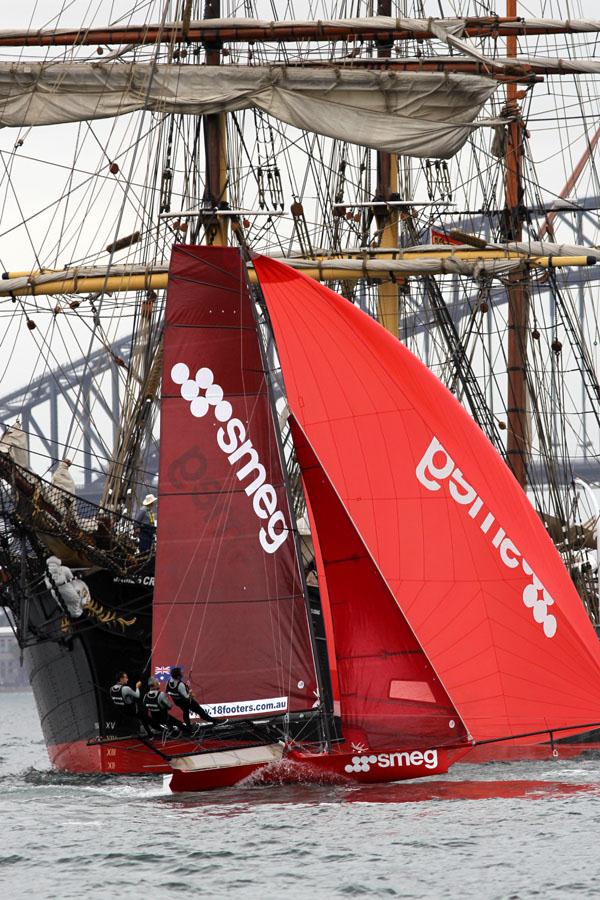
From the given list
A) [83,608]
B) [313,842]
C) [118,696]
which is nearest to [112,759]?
[83,608]

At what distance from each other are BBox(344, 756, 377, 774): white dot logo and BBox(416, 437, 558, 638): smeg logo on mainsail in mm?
2571

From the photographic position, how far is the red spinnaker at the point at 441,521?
23.3 meters

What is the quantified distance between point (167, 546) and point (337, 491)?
2.18m

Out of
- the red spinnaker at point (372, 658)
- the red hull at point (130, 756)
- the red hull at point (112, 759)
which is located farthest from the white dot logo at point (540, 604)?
the red hull at point (112, 759)

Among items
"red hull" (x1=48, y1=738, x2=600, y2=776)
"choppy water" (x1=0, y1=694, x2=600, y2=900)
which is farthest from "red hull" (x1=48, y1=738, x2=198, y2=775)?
"choppy water" (x1=0, y1=694, x2=600, y2=900)

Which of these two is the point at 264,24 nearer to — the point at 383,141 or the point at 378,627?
the point at 383,141

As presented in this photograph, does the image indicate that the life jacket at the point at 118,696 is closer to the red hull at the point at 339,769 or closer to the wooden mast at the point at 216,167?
the red hull at the point at 339,769

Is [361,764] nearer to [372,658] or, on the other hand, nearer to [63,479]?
[372,658]

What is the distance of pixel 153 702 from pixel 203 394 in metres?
3.85

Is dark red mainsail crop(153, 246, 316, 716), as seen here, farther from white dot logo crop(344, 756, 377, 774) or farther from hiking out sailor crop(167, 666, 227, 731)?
white dot logo crop(344, 756, 377, 774)

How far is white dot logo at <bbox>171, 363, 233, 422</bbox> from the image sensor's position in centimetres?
2411

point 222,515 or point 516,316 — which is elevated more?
point 516,316

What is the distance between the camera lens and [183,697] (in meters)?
23.0

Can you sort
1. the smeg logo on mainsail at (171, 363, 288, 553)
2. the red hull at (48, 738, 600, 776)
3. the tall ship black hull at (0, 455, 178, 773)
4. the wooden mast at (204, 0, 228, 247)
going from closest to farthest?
the smeg logo on mainsail at (171, 363, 288, 553)
the red hull at (48, 738, 600, 776)
the tall ship black hull at (0, 455, 178, 773)
the wooden mast at (204, 0, 228, 247)
